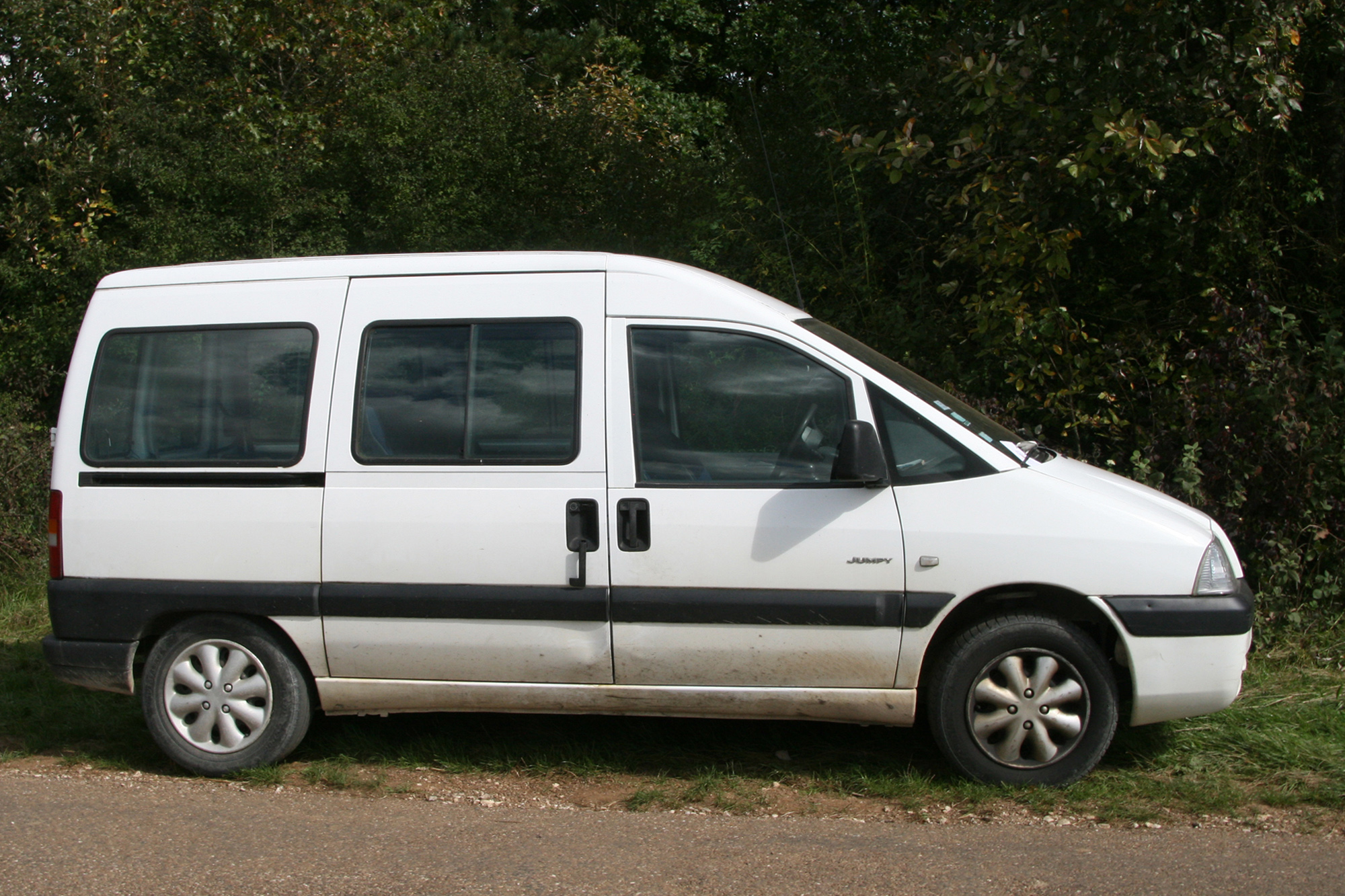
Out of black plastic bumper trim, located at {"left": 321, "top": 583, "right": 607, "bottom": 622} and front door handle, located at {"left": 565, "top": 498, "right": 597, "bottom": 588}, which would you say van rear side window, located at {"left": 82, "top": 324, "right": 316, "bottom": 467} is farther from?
front door handle, located at {"left": 565, "top": 498, "right": 597, "bottom": 588}

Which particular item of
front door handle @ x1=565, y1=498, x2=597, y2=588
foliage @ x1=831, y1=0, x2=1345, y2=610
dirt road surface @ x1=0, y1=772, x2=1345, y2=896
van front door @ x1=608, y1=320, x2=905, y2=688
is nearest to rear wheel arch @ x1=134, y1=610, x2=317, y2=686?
dirt road surface @ x1=0, y1=772, x2=1345, y2=896

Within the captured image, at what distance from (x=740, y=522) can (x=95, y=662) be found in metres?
2.73

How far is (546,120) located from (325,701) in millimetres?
8183

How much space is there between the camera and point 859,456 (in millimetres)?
4289

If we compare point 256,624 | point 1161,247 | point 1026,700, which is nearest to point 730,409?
point 1026,700

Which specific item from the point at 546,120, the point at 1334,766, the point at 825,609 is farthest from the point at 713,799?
the point at 546,120

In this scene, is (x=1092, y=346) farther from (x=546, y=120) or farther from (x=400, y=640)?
(x=546, y=120)

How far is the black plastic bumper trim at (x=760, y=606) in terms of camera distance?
4.44 meters

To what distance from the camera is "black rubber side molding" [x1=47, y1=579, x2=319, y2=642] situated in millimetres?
4762

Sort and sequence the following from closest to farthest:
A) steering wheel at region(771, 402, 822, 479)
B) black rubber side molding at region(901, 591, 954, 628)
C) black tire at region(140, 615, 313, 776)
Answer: black rubber side molding at region(901, 591, 954, 628) < steering wheel at region(771, 402, 822, 479) < black tire at region(140, 615, 313, 776)

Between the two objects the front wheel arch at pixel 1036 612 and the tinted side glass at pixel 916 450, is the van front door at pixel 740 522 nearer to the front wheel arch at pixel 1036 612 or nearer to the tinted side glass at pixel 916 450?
the tinted side glass at pixel 916 450

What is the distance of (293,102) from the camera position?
1363cm

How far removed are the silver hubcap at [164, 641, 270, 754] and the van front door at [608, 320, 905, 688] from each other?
5.03 ft

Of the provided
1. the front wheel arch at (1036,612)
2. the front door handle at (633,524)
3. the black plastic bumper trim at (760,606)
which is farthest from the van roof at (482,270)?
the front wheel arch at (1036,612)
